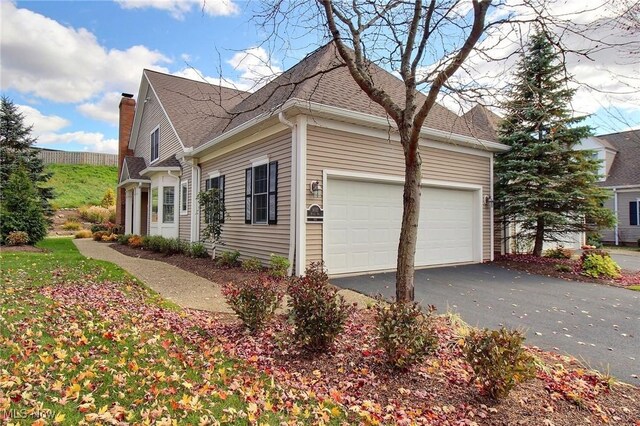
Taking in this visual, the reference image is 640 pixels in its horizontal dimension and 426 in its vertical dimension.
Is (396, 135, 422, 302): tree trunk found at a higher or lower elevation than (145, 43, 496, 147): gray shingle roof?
lower

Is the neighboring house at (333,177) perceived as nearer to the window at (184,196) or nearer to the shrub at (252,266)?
the window at (184,196)

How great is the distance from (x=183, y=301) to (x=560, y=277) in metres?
8.56

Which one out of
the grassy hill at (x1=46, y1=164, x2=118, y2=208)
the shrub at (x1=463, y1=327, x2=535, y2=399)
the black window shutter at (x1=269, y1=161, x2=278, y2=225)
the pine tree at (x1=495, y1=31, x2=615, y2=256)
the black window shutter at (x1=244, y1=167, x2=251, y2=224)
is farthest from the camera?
the grassy hill at (x1=46, y1=164, x2=118, y2=208)

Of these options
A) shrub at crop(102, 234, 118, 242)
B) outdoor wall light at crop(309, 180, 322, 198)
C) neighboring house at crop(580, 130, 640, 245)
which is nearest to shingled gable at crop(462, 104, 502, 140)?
outdoor wall light at crop(309, 180, 322, 198)

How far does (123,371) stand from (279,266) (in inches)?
174

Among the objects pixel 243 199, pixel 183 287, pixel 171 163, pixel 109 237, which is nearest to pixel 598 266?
pixel 243 199

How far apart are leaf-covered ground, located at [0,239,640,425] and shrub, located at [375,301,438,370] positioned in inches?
6.6

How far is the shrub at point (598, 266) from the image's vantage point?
8.81 meters

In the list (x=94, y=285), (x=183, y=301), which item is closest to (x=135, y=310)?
(x=183, y=301)

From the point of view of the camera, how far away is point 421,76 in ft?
15.9

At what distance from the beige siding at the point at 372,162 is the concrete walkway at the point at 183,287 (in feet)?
6.48

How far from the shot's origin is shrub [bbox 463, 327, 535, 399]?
2.85 metres

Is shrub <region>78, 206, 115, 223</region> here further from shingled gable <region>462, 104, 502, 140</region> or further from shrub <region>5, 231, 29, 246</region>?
shingled gable <region>462, 104, 502, 140</region>

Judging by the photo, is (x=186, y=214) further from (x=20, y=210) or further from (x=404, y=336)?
(x=404, y=336)
